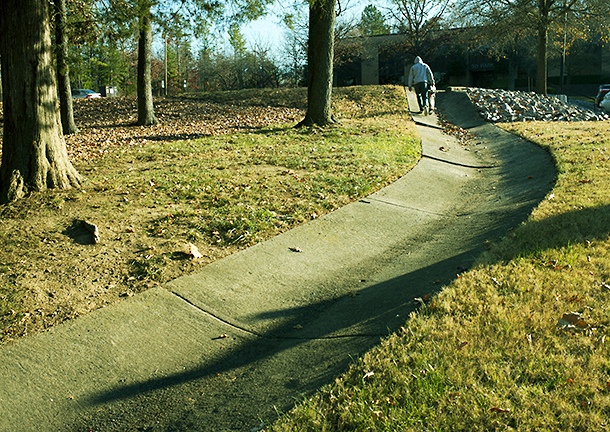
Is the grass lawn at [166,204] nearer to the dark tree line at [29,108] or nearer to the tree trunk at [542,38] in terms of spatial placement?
the dark tree line at [29,108]

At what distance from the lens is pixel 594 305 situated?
360 cm

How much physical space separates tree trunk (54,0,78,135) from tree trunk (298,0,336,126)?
5757mm

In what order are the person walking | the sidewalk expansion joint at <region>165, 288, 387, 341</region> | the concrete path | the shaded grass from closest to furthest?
the concrete path, the sidewalk expansion joint at <region>165, 288, 387, 341</region>, the shaded grass, the person walking

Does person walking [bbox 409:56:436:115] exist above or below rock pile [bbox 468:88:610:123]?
above

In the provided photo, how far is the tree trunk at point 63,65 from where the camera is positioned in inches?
412

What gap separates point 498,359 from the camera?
3.04 meters

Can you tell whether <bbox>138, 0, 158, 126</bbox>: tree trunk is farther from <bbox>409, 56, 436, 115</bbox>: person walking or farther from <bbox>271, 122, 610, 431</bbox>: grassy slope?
<bbox>271, 122, 610, 431</bbox>: grassy slope

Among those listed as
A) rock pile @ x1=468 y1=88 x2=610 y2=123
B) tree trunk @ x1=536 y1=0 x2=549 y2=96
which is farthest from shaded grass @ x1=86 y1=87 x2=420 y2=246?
tree trunk @ x1=536 y1=0 x2=549 y2=96

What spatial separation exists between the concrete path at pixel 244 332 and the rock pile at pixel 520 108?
12.0 m

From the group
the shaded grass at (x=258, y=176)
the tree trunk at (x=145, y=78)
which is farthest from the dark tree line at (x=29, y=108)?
the tree trunk at (x=145, y=78)

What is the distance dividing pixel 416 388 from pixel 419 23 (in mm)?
40470

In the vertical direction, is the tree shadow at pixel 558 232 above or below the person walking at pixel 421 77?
below

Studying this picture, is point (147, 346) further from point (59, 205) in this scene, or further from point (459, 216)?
point (459, 216)

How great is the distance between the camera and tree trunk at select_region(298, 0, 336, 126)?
12.5 meters
